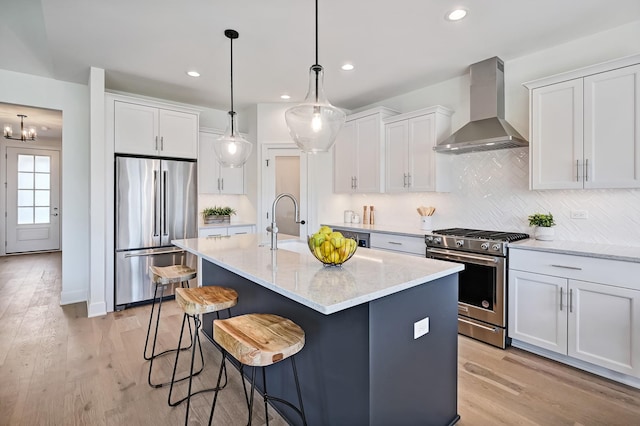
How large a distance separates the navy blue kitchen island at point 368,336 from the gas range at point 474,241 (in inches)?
49.2

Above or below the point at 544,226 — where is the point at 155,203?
above

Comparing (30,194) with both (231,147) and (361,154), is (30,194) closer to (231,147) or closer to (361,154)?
(231,147)

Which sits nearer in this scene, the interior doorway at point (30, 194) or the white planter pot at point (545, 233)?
the white planter pot at point (545, 233)

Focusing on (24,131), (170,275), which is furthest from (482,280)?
(24,131)

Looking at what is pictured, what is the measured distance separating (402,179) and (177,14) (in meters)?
2.92

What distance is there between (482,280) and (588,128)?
1.52 metres

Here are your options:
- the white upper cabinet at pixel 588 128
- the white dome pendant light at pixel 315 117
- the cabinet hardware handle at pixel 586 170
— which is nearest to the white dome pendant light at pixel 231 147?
the white dome pendant light at pixel 315 117

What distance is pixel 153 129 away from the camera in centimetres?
412

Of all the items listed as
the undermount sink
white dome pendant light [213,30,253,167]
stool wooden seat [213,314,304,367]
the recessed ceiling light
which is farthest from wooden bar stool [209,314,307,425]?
the recessed ceiling light

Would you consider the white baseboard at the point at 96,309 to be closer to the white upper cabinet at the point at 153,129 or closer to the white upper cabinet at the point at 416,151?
the white upper cabinet at the point at 153,129

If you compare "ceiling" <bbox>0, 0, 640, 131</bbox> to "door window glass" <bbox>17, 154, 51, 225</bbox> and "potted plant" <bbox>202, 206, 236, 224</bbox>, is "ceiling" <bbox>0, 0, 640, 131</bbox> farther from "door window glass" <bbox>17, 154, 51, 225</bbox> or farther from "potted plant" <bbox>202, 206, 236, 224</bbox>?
"door window glass" <bbox>17, 154, 51, 225</bbox>

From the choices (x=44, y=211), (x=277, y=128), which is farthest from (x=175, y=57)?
(x=44, y=211)

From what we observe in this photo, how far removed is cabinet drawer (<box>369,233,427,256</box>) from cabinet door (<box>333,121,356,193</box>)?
972mm

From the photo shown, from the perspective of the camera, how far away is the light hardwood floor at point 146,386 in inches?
79.0
